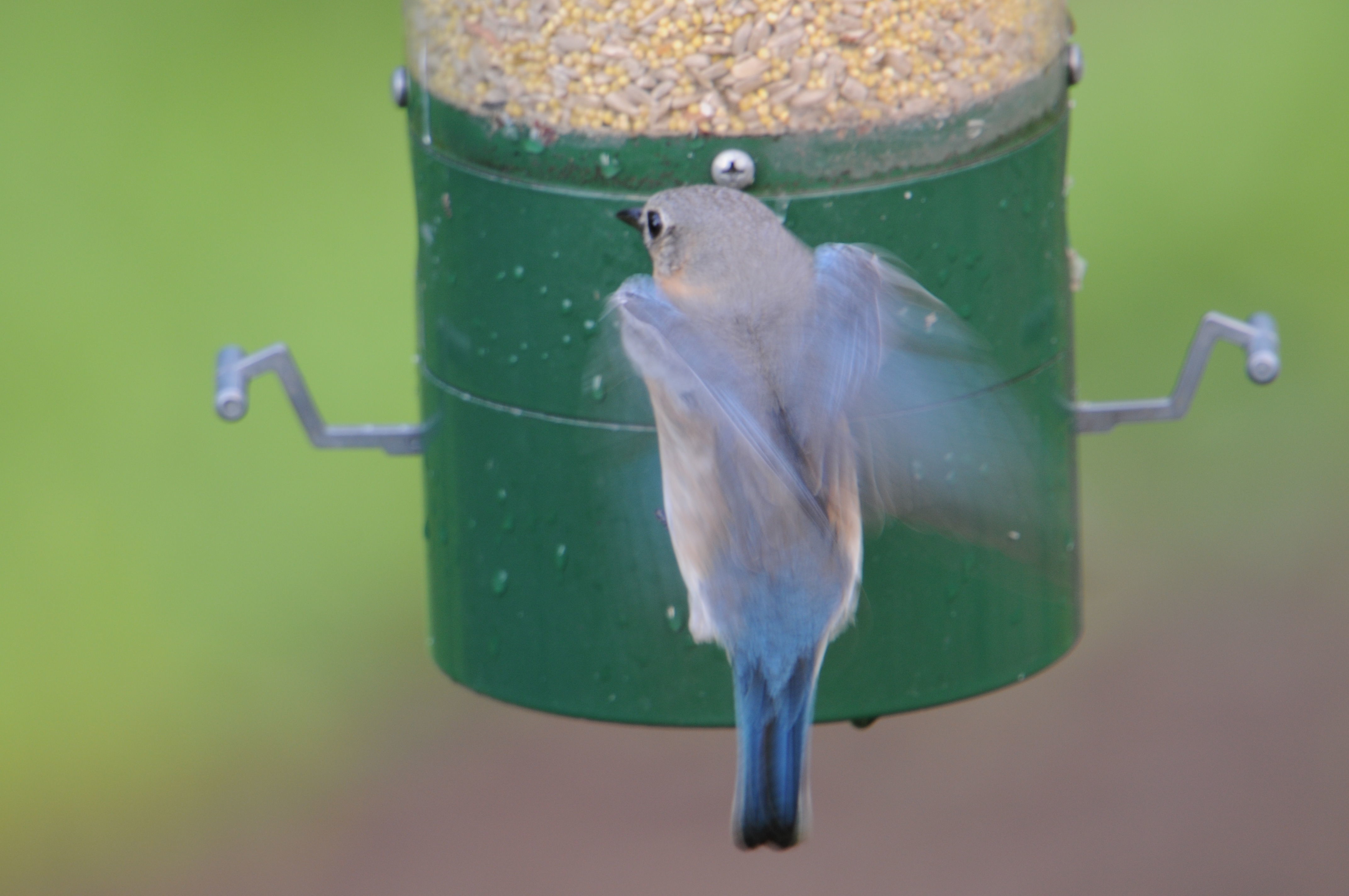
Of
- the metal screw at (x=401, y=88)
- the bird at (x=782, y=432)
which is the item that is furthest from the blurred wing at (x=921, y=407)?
the metal screw at (x=401, y=88)

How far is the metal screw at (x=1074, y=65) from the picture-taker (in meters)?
3.95

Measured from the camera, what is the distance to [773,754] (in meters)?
3.59

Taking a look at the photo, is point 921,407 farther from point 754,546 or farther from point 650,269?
point 650,269

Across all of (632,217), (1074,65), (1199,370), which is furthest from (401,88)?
(1199,370)

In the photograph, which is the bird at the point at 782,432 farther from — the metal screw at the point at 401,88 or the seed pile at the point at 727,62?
the metal screw at the point at 401,88

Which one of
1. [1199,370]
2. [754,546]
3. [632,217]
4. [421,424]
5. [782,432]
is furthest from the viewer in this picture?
[421,424]

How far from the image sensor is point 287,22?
660 centimetres

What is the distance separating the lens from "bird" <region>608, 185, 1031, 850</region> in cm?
342

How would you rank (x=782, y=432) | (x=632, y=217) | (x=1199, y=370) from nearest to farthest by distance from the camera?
1. (x=782, y=432)
2. (x=632, y=217)
3. (x=1199, y=370)

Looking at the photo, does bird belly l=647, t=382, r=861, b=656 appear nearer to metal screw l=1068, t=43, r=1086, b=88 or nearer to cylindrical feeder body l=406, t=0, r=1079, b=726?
cylindrical feeder body l=406, t=0, r=1079, b=726

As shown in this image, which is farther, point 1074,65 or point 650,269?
point 1074,65

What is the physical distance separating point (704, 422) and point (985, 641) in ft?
2.51

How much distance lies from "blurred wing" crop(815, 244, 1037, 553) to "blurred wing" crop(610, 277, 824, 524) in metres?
0.11

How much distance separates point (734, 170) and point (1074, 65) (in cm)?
78
